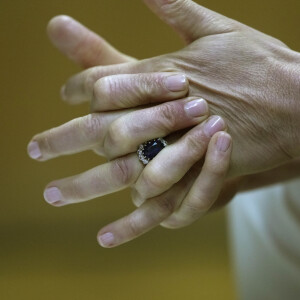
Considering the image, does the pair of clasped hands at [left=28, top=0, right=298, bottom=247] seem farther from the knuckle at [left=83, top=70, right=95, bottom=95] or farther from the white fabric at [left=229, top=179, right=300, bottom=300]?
the white fabric at [left=229, top=179, right=300, bottom=300]

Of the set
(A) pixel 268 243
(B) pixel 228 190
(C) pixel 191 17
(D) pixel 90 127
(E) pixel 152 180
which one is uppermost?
(C) pixel 191 17


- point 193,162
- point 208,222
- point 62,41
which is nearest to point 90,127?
point 193,162

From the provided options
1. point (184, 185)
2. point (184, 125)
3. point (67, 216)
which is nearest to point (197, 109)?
point (184, 125)

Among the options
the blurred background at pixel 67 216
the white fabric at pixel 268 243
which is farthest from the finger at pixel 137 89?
the blurred background at pixel 67 216

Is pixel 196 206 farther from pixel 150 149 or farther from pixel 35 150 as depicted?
pixel 35 150

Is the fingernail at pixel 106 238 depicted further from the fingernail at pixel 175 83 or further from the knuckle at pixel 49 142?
the fingernail at pixel 175 83

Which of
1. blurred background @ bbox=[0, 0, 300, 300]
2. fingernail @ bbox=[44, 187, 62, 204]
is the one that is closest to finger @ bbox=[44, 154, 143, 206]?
fingernail @ bbox=[44, 187, 62, 204]
